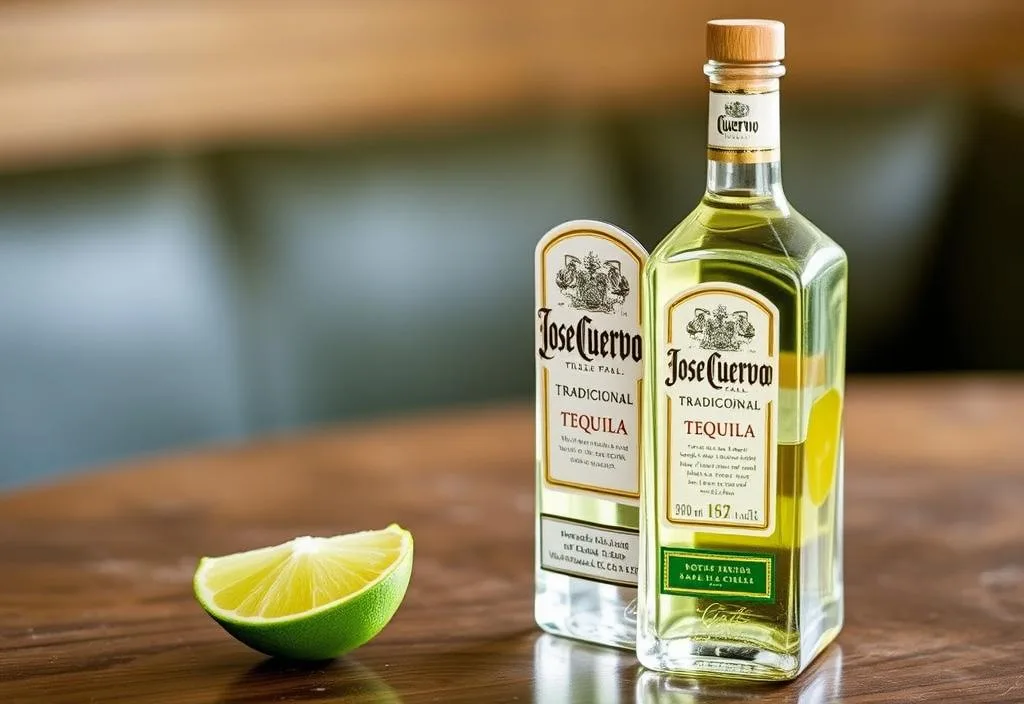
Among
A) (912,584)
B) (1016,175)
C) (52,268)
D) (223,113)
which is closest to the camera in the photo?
(912,584)

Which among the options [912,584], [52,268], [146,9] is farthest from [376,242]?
[912,584]

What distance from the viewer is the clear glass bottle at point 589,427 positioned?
82 centimetres

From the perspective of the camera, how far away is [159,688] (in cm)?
82

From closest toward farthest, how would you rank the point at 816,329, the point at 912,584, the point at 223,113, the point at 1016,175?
the point at 816,329 → the point at 912,584 → the point at 1016,175 → the point at 223,113

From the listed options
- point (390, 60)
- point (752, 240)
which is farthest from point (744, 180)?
point (390, 60)

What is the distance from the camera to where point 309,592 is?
0.82m

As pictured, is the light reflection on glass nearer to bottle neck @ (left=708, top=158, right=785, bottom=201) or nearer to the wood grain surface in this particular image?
bottle neck @ (left=708, top=158, right=785, bottom=201)

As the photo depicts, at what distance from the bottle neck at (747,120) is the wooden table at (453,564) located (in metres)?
0.27

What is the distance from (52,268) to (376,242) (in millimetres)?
405

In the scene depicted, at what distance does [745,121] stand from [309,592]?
1.13ft

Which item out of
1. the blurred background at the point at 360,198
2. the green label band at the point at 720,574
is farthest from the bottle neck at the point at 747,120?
the blurred background at the point at 360,198

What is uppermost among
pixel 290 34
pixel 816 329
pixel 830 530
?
pixel 290 34

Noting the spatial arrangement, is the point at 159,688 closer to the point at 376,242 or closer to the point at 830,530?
the point at 830,530

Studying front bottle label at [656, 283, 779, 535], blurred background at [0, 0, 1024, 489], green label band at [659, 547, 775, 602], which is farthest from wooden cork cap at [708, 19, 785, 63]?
blurred background at [0, 0, 1024, 489]
